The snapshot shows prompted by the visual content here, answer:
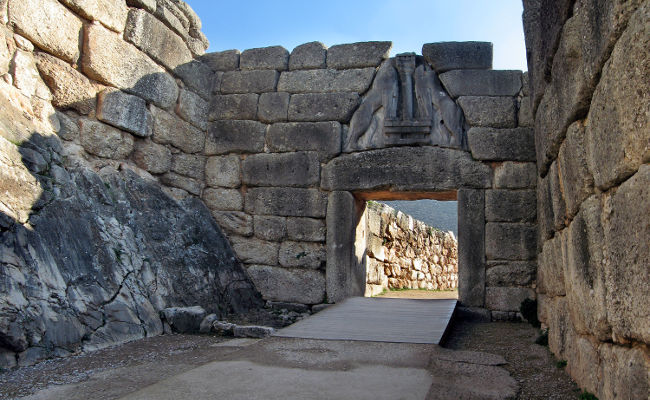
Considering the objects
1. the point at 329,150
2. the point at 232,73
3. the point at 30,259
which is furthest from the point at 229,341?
the point at 232,73

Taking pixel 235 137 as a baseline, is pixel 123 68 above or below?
A: above

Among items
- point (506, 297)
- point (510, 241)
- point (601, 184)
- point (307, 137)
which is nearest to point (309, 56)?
point (307, 137)

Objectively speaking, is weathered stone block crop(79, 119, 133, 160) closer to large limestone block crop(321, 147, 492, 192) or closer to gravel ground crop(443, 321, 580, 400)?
large limestone block crop(321, 147, 492, 192)

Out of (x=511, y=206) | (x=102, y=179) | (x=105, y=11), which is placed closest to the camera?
(x=102, y=179)

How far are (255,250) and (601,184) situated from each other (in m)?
5.01

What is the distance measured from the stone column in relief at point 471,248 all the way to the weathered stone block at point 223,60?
11.6 ft

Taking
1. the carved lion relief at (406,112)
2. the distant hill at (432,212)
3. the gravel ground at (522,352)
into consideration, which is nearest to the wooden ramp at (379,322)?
the gravel ground at (522,352)

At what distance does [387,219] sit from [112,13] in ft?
18.7

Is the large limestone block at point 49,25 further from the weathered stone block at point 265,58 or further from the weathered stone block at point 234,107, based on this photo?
the weathered stone block at point 265,58

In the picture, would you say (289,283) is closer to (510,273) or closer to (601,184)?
(510,273)

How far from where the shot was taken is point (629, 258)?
177 centimetres

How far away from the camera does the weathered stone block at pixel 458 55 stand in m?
6.27

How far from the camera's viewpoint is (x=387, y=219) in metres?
9.40

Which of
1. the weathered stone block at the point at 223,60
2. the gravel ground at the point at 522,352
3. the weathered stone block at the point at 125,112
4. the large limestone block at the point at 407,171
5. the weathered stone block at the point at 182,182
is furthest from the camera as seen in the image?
the weathered stone block at the point at 223,60
